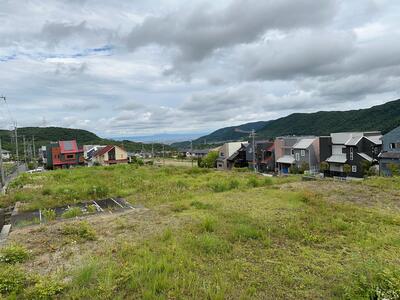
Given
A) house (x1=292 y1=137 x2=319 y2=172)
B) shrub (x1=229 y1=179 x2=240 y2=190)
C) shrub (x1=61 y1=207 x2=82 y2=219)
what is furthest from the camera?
house (x1=292 y1=137 x2=319 y2=172)

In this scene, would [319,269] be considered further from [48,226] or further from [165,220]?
[48,226]

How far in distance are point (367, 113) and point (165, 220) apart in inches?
3419

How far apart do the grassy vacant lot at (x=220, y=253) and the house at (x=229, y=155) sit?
31389 mm

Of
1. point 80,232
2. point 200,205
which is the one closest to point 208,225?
point 200,205

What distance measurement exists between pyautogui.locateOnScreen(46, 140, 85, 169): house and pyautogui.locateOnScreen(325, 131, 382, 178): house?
33785 mm

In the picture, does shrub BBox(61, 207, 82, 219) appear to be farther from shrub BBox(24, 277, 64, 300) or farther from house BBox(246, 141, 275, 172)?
house BBox(246, 141, 275, 172)

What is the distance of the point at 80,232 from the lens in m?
5.83

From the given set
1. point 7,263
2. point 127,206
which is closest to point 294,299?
point 7,263

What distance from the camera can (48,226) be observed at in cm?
682

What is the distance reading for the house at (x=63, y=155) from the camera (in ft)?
122

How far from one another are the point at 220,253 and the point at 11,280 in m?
3.09

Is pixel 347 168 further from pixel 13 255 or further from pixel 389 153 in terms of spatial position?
pixel 13 255

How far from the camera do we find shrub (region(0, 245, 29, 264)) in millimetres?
4477

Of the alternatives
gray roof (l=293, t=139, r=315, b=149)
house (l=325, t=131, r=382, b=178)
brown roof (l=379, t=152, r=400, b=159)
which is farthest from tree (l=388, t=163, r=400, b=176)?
gray roof (l=293, t=139, r=315, b=149)
